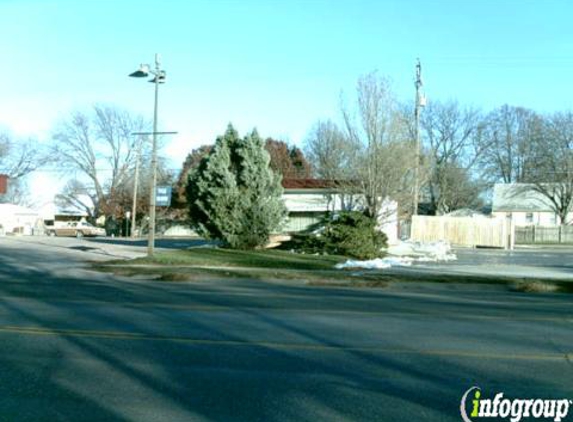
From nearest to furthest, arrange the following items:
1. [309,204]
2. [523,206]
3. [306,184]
Result: [309,204] < [306,184] < [523,206]

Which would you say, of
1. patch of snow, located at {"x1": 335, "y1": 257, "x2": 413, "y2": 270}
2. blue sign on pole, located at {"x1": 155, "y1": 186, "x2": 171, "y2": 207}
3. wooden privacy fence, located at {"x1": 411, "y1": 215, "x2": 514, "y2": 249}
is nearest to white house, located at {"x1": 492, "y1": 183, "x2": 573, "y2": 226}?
wooden privacy fence, located at {"x1": 411, "y1": 215, "x2": 514, "y2": 249}

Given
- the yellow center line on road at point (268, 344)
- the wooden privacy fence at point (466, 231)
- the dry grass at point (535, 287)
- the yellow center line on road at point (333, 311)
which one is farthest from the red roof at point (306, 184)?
the yellow center line on road at point (268, 344)

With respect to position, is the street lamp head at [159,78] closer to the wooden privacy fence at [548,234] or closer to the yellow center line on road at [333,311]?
the yellow center line on road at [333,311]

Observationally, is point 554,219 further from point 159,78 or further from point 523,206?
point 159,78

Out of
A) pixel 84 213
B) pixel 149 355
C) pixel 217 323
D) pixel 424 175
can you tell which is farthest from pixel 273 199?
pixel 84 213

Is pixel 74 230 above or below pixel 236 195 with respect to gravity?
below

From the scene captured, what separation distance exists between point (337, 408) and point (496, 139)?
76639 mm

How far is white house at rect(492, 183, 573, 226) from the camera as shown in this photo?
75125 mm

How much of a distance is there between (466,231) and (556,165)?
22714 millimetres

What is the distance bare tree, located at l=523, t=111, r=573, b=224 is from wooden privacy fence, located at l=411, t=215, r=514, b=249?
817 inches

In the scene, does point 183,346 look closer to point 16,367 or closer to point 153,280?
point 16,367

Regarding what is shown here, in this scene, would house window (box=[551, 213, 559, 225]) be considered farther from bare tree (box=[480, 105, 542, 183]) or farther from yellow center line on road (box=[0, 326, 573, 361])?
yellow center line on road (box=[0, 326, 573, 361])

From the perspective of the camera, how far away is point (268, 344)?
9219 mm

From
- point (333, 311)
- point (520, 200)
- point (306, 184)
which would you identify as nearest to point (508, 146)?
point (520, 200)
